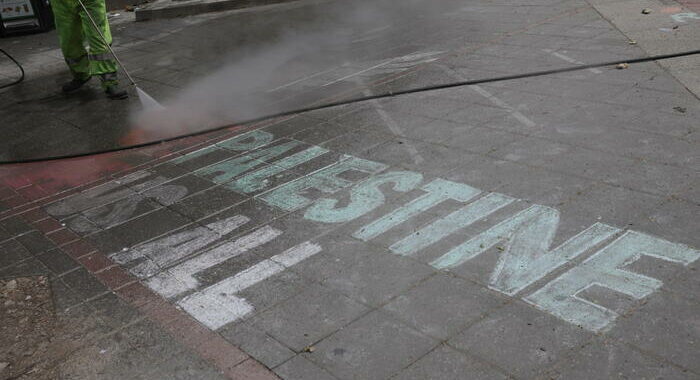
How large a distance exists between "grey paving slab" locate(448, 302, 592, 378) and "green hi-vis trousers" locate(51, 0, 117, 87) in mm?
6286

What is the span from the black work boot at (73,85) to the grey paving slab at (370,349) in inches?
263

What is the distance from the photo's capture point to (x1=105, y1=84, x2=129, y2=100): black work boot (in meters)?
8.55

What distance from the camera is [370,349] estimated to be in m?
3.61

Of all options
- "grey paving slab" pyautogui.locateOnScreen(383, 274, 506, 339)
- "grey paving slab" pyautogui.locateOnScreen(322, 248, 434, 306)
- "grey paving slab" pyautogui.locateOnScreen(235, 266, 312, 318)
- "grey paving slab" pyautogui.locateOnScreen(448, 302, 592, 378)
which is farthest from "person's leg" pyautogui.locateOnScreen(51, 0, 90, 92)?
"grey paving slab" pyautogui.locateOnScreen(448, 302, 592, 378)

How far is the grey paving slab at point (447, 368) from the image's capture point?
131 inches

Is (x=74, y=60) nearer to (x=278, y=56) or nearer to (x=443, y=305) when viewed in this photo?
(x=278, y=56)

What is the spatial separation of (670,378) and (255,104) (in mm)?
5503

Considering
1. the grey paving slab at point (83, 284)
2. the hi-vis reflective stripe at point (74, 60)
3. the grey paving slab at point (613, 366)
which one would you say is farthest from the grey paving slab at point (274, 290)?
the hi-vis reflective stripe at point (74, 60)

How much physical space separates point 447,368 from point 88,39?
662 cm

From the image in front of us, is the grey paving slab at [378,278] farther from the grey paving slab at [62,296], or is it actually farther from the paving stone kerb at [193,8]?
the paving stone kerb at [193,8]

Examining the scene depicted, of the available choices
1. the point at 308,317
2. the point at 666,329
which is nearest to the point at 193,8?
the point at 308,317

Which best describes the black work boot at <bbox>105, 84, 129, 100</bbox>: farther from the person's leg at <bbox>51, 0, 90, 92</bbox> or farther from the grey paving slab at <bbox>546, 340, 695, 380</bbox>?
the grey paving slab at <bbox>546, 340, 695, 380</bbox>

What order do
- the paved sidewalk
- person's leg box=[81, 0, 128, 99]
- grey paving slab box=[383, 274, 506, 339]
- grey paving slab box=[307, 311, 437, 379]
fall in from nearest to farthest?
grey paving slab box=[307, 311, 437, 379], the paved sidewalk, grey paving slab box=[383, 274, 506, 339], person's leg box=[81, 0, 128, 99]

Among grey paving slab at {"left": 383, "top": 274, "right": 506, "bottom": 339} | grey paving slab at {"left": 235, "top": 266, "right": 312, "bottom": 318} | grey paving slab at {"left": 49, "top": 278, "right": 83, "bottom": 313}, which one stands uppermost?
grey paving slab at {"left": 383, "top": 274, "right": 506, "bottom": 339}
